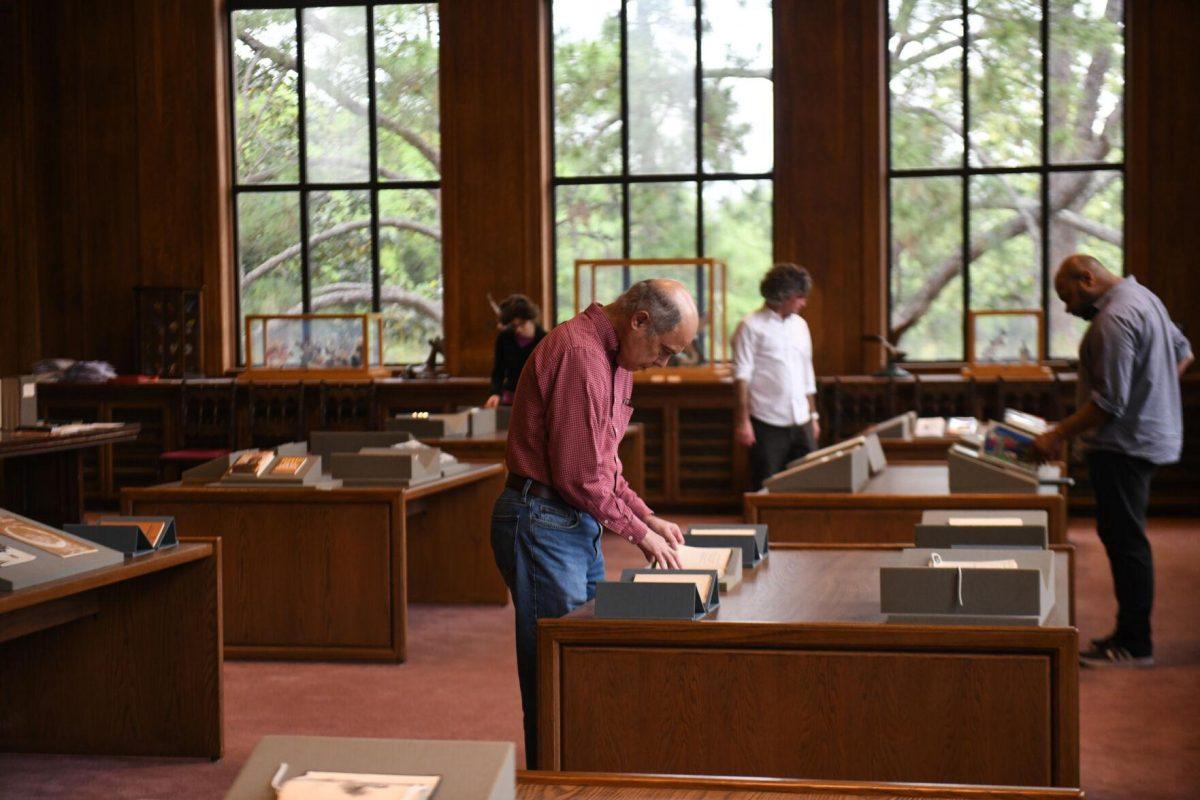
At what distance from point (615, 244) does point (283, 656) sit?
6.44m

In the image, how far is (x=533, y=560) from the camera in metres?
3.53

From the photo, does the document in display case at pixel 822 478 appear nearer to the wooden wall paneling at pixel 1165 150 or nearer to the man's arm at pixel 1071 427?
the man's arm at pixel 1071 427

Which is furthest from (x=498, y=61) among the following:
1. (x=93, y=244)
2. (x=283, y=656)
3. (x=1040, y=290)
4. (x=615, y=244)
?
(x=283, y=656)

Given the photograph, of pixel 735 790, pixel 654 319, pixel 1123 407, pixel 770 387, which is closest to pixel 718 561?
pixel 654 319

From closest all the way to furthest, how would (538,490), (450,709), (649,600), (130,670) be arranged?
(649,600), (538,490), (130,670), (450,709)

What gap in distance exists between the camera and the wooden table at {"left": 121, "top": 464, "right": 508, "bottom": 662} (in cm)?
612

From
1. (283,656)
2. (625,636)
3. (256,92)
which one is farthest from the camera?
(256,92)

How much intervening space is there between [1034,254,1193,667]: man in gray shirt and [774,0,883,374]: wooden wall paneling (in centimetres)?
566

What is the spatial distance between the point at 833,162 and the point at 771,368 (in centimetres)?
467

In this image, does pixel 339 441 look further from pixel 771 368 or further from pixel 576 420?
pixel 576 420

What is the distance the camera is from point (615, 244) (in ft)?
39.4

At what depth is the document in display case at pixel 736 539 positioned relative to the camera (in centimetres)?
382

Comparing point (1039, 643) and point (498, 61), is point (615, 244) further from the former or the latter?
point (1039, 643)

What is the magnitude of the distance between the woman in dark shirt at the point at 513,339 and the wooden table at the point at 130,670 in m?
4.05
